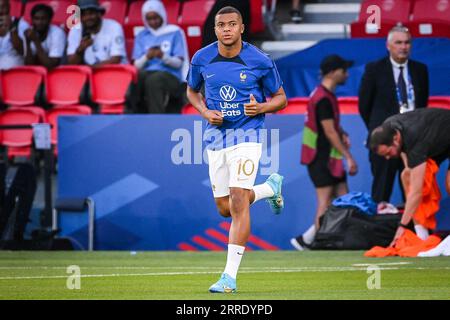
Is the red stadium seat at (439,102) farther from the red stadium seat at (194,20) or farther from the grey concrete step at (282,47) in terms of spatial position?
the red stadium seat at (194,20)

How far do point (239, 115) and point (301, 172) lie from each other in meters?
6.00

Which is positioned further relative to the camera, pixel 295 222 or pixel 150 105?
pixel 150 105

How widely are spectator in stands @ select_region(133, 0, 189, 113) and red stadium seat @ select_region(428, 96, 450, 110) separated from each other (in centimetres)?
347

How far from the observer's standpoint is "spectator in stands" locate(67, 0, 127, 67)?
18078mm

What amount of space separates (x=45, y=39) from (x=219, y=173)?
8.99 metres

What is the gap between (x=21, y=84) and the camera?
18484 millimetres

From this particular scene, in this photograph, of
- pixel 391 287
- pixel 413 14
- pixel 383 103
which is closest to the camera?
pixel 391 287

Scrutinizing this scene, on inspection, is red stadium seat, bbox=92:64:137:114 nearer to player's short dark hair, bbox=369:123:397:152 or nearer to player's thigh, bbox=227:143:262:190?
player's short dark hair, bbox=369:123:397:152

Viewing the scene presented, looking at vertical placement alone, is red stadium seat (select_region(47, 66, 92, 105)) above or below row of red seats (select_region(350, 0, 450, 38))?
below

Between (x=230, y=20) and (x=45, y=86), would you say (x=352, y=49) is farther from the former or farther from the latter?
(x=230, y=20)

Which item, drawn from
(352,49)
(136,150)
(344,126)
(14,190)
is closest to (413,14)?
(352,49)

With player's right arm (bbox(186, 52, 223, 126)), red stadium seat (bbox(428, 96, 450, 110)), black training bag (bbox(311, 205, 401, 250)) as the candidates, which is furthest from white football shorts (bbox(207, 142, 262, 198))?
red stadium seat (bbox(428, 96, 450, 110))

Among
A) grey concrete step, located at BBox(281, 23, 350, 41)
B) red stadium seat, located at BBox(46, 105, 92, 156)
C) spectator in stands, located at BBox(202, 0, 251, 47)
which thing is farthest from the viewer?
grey concrete step, located at BBox(281, 23, 350, 41)

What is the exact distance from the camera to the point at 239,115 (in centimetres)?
1026
